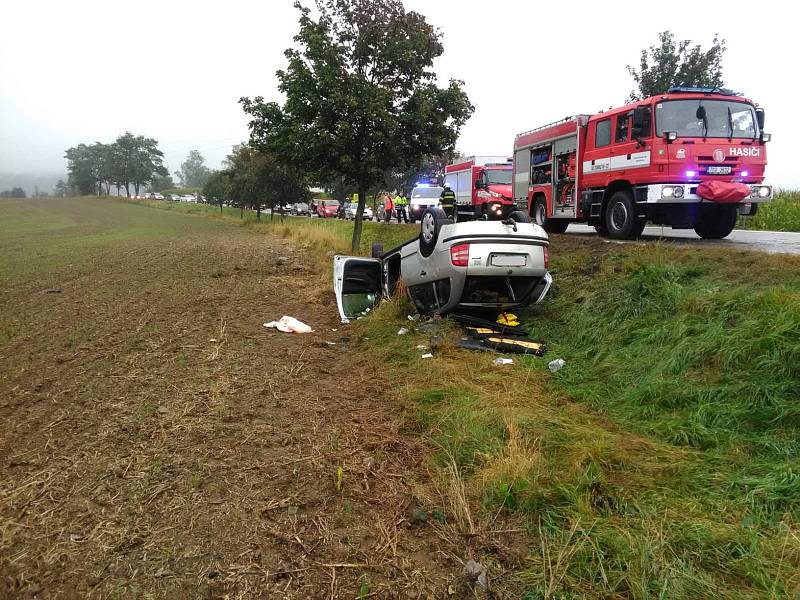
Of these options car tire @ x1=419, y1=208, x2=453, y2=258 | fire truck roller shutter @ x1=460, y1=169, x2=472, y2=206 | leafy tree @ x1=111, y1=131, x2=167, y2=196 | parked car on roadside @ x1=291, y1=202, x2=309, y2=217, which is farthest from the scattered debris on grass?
leafy tree @ x1=111, y1=131, x2=167, y2=196

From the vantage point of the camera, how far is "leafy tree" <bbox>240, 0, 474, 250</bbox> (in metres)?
13.3

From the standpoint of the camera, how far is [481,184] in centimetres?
1847

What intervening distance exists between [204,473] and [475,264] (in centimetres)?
384

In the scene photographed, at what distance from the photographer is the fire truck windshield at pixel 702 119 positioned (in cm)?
893

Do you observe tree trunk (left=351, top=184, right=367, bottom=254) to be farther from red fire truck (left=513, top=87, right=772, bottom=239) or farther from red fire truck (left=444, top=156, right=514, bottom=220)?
red fire truck (left=513, top=87, right=772, bottom=239)

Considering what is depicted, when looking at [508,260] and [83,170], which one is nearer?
[508,260]

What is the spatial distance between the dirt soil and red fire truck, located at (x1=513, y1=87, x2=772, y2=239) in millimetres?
6066

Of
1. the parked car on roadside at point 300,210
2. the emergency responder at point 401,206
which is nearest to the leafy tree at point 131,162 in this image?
the parked car on roadside at point 300,210

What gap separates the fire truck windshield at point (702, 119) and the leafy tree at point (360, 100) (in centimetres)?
603

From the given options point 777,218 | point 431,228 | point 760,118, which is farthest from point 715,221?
point 777,218

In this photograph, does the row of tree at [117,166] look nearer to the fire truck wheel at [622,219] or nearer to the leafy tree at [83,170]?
the leafy tree at [83,170]

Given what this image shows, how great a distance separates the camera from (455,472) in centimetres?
319

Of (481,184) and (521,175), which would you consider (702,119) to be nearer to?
(521,175)

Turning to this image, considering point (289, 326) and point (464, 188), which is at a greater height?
point (464, 188)
